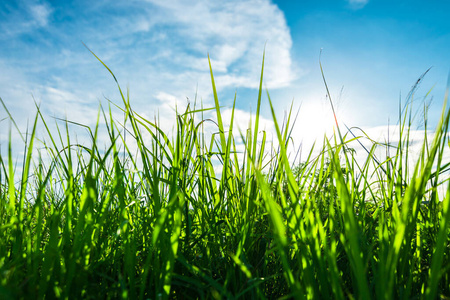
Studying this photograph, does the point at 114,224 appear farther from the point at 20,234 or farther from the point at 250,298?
the point at 250,298

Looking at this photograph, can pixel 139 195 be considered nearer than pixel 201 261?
No

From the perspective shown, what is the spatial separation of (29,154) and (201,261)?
0.79 metres

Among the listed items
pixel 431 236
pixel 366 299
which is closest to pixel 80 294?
pixel 366 299

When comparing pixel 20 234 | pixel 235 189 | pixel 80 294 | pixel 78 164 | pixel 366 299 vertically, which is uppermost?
pixel 78 164

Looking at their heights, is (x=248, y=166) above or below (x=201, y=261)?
above

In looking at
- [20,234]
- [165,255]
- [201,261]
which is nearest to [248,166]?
[201,261]

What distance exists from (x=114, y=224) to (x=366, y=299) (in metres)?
1.13

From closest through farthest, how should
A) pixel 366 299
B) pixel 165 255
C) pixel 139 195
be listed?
pixel 366 299
pixel 165 255
pixel 139 195

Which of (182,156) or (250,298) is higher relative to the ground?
(182,156)

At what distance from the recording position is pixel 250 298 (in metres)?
1.13

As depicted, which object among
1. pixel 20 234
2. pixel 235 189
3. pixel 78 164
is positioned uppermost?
pixel 78 164

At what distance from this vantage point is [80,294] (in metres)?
0.96

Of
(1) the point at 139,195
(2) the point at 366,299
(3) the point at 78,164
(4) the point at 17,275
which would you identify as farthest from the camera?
(1) the point at 139,195

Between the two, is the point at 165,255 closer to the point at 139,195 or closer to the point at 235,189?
the point at 235,189
